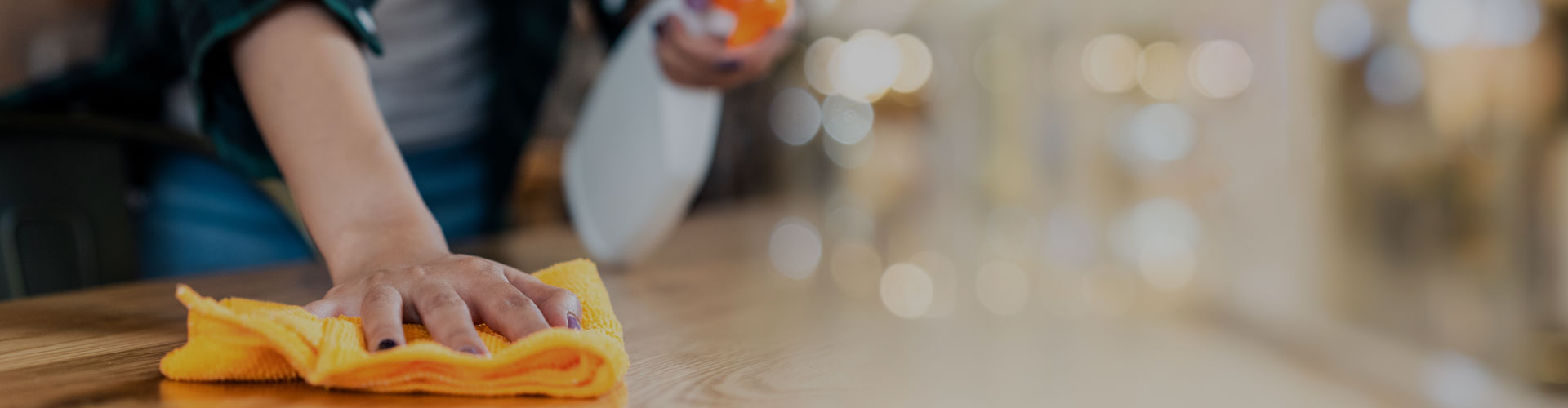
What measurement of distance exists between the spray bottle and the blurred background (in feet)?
1.23

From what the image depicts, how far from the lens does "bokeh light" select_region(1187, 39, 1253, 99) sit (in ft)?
10.8

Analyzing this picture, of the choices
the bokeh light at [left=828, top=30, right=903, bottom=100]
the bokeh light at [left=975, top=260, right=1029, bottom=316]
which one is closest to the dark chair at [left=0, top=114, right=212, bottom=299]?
the bokeh light at [left=828, top=30, right=903, bottom=100]

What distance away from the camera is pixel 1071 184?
4305 mm

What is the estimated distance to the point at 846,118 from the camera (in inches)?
166

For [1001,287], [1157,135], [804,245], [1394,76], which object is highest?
[1394,76]

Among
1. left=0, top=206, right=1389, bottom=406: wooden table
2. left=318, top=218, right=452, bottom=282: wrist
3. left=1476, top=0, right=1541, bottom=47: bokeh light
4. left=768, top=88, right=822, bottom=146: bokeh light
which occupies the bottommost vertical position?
left=768, top=88, right=822, bottom=146: bokeh light

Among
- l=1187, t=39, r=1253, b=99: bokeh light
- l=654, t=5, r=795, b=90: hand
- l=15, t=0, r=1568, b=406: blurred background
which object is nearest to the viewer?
l=654, t=5, r=795, b=90: hand

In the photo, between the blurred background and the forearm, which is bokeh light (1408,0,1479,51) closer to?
the blurred background

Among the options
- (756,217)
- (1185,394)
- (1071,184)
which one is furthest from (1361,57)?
(756,217)

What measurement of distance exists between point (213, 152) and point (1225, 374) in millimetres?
3202

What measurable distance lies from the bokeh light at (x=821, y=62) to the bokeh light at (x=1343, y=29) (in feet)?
5.85

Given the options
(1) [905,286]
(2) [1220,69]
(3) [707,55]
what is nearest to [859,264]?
(1) [905,286]

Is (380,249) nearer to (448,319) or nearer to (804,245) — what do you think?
(448,319)

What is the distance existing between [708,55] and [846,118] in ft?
12.1
